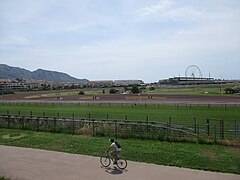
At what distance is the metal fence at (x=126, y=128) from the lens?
21.9m

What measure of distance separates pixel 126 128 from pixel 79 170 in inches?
365

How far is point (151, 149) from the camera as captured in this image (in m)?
18.5

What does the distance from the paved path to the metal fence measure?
21.3ft

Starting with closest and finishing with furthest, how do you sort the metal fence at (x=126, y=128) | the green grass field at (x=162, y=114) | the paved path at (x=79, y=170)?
the paved path at (x=79, y=170) < the metal fence at (x=126, y=128) < the green grass field at (x=162, y=114)

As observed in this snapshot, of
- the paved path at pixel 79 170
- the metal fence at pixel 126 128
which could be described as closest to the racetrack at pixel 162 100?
the metal fence at pixel 126 128

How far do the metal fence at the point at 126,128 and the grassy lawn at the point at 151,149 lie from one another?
48.4 inches

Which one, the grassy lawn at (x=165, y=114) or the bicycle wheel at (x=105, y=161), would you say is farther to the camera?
the grassy lawn at (x=165, y=114)

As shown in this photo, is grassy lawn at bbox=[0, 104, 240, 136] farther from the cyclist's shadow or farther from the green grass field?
the cyclist's shadow

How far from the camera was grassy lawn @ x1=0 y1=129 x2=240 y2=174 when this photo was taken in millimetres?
15558

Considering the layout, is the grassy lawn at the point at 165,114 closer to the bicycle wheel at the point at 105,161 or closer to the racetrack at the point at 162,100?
the racetrack at the point at 162,100

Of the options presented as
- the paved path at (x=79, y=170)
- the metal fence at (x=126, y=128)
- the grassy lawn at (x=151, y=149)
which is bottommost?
the paved path at (x=79, y=170)

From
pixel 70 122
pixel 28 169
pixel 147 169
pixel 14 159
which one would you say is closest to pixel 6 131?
pixel 70 122

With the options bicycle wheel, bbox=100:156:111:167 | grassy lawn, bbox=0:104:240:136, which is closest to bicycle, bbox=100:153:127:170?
bicycle wheel, bbox=100:156:111:167

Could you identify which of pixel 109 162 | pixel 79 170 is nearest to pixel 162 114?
pixel 109 162
